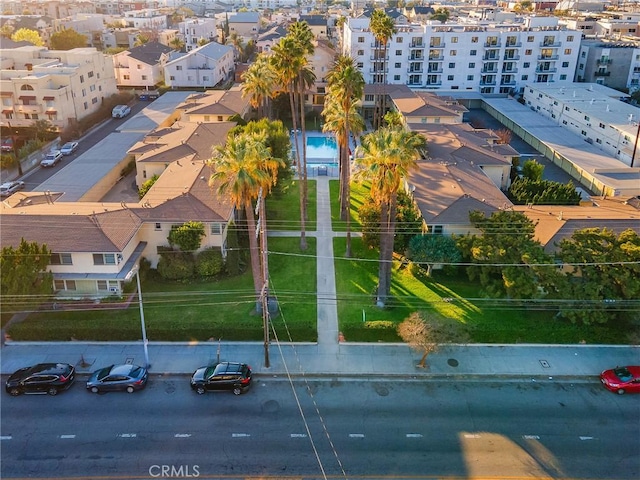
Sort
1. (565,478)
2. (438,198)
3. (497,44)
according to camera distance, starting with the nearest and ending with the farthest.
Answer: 1. (565,478)
2. (438,198)
3. (497,44)

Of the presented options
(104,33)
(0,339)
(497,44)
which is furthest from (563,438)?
(104,33)

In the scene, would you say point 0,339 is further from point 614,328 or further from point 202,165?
point 614,328

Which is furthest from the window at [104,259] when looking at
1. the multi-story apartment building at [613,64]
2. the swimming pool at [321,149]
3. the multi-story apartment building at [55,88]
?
the multi-story apartment building at [613,64]

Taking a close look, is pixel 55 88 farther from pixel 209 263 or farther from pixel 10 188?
pixel 209 263

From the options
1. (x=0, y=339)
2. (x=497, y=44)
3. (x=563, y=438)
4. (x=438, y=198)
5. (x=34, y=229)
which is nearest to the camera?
(x=563, y=438)

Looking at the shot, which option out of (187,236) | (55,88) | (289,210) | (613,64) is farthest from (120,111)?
(613,64)
